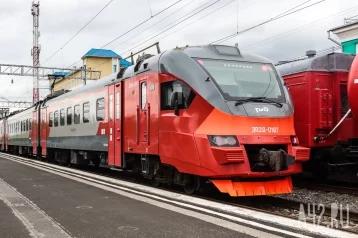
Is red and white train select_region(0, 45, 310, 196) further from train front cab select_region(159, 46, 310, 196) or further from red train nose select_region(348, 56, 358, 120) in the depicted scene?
red train nose select_region(348, 56, 358, 120)

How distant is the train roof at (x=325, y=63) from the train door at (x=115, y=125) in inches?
193

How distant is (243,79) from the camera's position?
363 inches

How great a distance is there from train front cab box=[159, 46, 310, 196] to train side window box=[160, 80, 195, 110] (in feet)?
0.07

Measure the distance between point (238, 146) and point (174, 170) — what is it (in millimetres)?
2281

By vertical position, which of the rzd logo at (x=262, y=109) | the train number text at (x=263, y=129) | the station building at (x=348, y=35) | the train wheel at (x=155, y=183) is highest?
the station building at (x=348, y=35)

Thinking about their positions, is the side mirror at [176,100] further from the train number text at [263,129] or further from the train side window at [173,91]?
the train number text at [263,129]

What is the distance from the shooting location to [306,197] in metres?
10.1

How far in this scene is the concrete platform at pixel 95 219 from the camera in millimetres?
5957

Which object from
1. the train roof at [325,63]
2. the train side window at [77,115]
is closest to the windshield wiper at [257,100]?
the train roof at [325,63]

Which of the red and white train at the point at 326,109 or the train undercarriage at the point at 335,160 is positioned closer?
the train undercarriage at the point at 335,160

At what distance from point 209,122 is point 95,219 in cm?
291

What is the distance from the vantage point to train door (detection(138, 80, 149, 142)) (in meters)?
10.7

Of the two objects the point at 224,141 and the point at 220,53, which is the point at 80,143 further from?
the point at 224,141

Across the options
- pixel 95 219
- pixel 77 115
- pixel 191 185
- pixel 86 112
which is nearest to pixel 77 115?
pixel 77 115
